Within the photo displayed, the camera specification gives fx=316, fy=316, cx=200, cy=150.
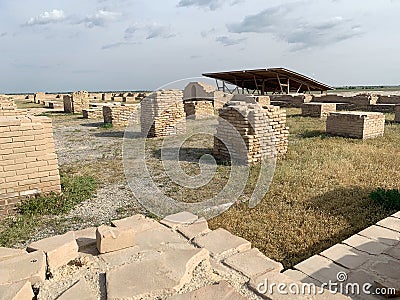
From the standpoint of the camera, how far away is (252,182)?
556 cm

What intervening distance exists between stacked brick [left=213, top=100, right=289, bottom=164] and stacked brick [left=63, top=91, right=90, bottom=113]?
1501 centimetres

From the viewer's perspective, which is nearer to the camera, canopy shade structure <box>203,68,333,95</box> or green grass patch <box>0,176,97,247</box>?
green grass patch <box>0,176,97,247</box>

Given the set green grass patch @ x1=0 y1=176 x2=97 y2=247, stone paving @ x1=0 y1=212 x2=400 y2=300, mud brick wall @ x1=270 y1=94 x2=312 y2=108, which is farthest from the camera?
mud brick wall @ x1=270 y1=94 x2=312 y2=108

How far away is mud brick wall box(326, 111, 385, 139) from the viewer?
30.4 feet

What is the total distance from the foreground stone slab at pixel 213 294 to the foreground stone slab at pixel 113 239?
2.58 feet

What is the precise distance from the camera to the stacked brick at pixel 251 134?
22.7 feet

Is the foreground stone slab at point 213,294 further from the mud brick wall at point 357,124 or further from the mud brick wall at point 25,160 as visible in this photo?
the mud brick wall at point 357,124

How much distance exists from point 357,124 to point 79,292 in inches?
369

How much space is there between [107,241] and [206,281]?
0.82 metres

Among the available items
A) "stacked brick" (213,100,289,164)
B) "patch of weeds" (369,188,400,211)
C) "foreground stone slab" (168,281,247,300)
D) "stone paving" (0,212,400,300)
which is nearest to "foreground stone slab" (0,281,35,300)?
"stone paving" (0,212,400,300)

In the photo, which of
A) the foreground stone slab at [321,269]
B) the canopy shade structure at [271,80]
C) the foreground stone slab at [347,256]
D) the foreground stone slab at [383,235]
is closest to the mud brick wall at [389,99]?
the canopy shade structure at [271,80]

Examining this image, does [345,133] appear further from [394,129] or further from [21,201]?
[21,201]

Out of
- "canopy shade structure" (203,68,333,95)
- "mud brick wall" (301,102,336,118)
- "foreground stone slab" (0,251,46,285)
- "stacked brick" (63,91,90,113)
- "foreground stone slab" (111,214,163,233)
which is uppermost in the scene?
"canopy shade structure" (203,68,333,95)

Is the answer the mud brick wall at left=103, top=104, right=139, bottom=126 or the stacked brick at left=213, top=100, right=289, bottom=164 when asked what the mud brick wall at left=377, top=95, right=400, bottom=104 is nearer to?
the stacked brick at left=213, top=100, right=289, bottom=164
